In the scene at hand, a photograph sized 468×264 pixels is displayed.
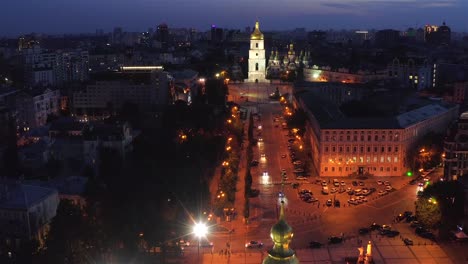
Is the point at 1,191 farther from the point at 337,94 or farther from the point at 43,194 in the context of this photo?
the point at 337,94

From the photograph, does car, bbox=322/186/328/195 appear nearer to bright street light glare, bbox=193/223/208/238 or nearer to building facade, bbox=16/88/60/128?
bright street light glare, bbox=193/223/208/238

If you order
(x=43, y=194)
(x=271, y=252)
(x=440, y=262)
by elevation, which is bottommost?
(x=440, y=262)

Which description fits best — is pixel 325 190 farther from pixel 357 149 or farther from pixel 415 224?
pixel 415 224

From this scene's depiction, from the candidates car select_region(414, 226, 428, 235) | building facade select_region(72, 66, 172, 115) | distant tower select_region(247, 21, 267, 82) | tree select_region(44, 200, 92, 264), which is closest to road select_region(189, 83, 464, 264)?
car select_region(414, 226, 428, 235)

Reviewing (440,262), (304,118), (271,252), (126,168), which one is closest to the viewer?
(271,252)

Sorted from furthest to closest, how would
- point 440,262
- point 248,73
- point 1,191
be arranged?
point 248,73
point 1,191
point 440,262

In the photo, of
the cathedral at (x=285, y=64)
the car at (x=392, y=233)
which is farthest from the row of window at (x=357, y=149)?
the cathedral at (x=285, y=64)

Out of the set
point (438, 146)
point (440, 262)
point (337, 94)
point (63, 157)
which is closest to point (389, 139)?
point (438, 146)

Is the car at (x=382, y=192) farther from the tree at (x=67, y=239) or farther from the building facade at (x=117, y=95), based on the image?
the building facade at (x=117, y=95)
